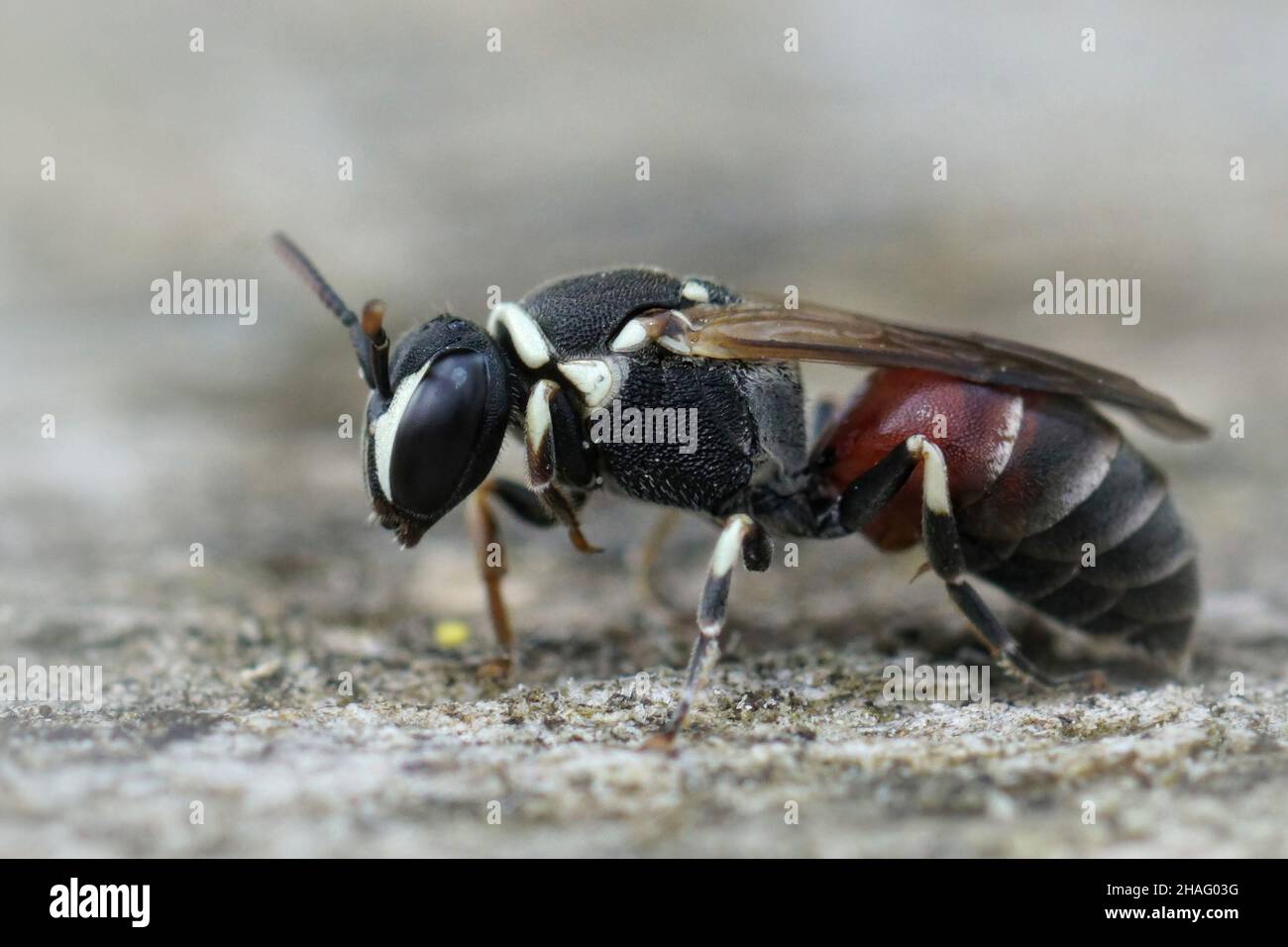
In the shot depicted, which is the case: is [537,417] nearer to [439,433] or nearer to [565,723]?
[439,433]

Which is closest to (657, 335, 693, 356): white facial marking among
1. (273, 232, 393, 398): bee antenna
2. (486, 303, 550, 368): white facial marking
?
(486, 303, 550, 368): white facial marking

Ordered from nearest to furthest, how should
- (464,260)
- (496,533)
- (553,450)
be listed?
(553,450), (496,533), (464,260)

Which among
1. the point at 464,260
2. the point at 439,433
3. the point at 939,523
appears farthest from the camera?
the point at 464,260

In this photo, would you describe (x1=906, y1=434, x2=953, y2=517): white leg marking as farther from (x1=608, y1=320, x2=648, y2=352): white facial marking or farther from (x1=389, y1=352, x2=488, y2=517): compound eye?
(x1=389, y1=352, x2=488, y2=517): compound eye

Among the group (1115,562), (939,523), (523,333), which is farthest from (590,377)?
(1115,562)

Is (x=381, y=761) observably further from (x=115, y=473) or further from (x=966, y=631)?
(x=115, y=473)

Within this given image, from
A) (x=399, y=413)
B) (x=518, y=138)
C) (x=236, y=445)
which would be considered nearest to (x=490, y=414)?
(x=399, y=413)

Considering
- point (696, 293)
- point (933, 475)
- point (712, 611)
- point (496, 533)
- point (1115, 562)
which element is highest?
point (696, 293)
